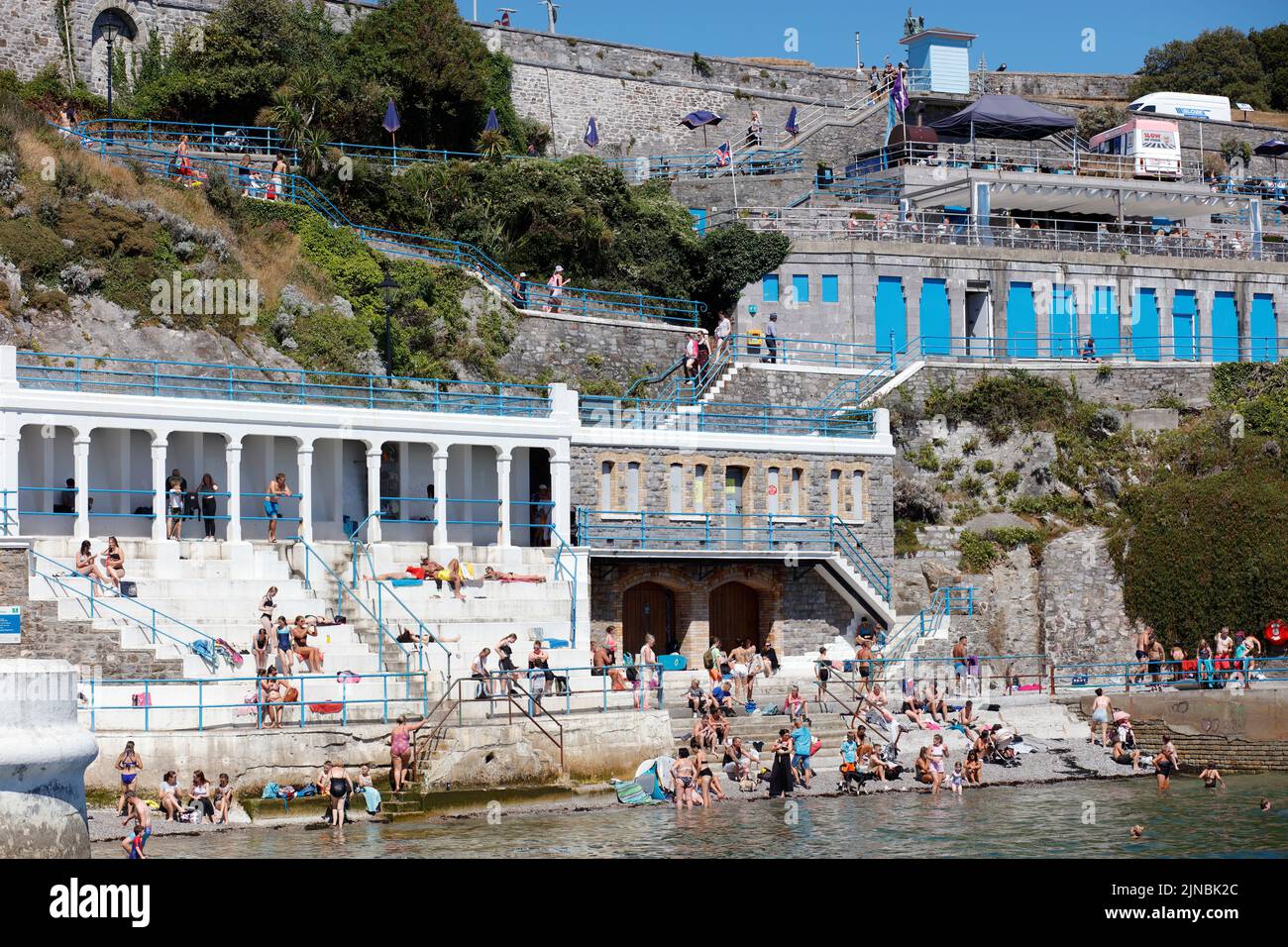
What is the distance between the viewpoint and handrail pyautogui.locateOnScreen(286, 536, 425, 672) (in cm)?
2781

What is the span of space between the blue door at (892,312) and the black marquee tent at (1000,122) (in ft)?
34.2

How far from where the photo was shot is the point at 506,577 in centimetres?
3212

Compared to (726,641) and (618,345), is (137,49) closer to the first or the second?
(618,345)

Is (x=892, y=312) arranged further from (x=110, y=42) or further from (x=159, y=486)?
(x=110, y=42)

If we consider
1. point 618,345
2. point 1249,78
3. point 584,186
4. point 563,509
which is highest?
point 1249,78

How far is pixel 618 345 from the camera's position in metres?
43.0

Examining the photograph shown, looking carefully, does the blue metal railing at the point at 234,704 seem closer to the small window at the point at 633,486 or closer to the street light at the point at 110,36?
the small window at the point at 633,486

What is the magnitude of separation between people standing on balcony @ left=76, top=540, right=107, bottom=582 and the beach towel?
339 inches

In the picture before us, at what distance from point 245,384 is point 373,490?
338 cm

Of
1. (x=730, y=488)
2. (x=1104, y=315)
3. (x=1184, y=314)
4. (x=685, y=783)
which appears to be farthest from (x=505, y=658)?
(x=1184, y=314)

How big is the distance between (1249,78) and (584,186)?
142ft

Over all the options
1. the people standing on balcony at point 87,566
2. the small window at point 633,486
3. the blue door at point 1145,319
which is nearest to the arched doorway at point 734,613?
the small window at point 633,486

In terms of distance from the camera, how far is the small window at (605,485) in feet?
114
